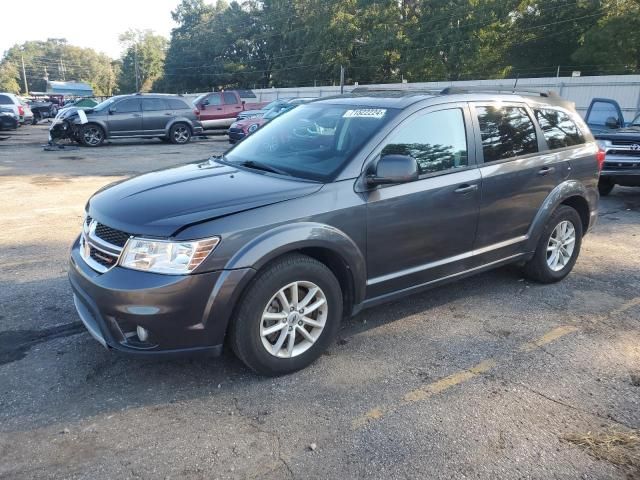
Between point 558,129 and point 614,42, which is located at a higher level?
point 614,42

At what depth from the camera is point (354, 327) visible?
4223mm

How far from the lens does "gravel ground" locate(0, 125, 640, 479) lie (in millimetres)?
2684

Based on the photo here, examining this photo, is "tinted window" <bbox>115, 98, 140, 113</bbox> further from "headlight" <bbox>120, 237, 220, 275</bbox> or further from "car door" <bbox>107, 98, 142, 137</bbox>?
"headlight" <bbox>120, 237, 220, 275</bbox>

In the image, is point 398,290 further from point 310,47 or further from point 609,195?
point 310,47

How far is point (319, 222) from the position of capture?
3.39m

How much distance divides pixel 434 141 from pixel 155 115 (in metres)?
16.2

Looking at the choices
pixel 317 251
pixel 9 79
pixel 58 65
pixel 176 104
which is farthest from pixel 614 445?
pixel 58 65

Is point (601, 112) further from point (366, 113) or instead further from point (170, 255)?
point (170, 255)

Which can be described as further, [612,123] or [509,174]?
[612,123]

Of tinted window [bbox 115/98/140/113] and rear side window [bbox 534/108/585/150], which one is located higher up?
rear side window [bbox 534/108/585/150]

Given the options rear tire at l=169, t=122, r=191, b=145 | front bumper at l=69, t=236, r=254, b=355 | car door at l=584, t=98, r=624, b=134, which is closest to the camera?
front bumper at l=69, t=236, r=254, b=355

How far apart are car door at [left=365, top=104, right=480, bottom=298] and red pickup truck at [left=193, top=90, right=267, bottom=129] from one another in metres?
19.2

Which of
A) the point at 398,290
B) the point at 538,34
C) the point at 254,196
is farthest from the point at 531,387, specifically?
the point at 538,34

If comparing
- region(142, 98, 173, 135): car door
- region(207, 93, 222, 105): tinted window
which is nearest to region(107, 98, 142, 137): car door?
region(142, 98, 173, 135): car door
